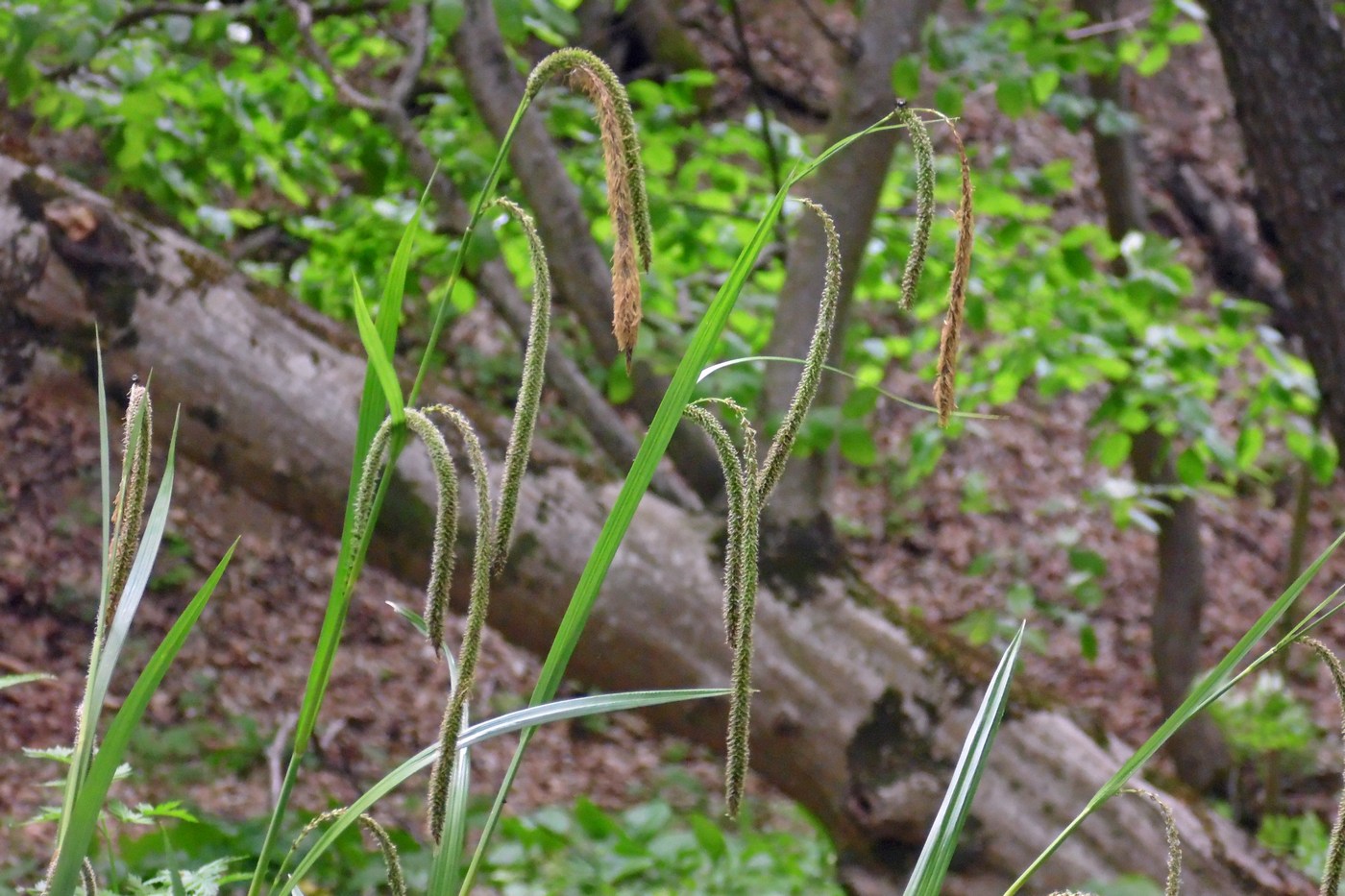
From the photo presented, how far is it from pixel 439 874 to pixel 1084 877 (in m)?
2.20

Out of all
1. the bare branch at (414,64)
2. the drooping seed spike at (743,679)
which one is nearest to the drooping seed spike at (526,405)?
the drooping seed spike at (743,679)

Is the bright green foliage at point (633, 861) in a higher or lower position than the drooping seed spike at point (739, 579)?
lower

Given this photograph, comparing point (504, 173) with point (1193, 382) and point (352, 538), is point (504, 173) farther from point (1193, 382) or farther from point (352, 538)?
point (352, 538)

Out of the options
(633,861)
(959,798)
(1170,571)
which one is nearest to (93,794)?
(959,798)

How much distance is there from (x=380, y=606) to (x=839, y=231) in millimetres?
3465

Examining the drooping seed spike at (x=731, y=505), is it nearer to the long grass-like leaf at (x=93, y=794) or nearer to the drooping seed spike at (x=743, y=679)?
the drooping seed spike at (x=743, y=679)

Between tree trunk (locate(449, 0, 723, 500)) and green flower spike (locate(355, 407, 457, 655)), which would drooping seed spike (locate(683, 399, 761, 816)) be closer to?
green flower spike (locate(355, 407, 457, 655))

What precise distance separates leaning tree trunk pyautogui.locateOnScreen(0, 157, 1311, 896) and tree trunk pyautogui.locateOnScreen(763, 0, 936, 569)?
0.91 ft

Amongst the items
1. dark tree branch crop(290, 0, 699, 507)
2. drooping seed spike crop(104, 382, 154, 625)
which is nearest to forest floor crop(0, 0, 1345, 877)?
dark tree branch crop(290, 0, 699, 507)

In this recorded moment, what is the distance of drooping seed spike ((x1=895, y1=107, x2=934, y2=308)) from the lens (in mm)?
642

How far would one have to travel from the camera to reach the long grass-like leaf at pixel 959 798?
667 millimetres

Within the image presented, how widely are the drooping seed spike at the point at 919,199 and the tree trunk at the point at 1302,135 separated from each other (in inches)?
82.7

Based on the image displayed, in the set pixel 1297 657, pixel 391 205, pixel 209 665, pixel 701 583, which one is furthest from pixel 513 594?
pixel 1297 657

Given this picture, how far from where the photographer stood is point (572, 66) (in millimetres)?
664
